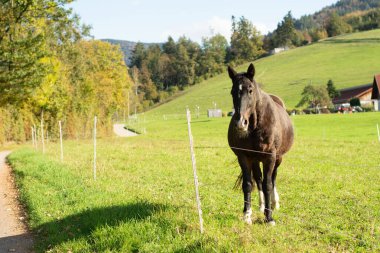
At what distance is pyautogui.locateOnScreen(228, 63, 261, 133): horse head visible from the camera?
20.5ft

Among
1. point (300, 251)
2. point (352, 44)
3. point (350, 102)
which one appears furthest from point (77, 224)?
point (352, 44)

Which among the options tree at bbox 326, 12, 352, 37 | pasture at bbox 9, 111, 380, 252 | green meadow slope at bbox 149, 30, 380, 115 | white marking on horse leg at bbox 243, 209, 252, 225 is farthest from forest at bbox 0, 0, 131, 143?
tree at bbox 326, 12, 352, 37

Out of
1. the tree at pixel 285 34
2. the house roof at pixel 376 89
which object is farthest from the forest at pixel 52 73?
the tree at pixel 285 34

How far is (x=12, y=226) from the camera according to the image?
28.8ft

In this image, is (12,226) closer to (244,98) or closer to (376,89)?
(244,98)

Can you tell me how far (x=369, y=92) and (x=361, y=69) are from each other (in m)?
26.5

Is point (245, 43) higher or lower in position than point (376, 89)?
higher

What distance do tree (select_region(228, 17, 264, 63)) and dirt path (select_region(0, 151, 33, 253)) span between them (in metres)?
145

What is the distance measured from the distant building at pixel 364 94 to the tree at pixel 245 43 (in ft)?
224

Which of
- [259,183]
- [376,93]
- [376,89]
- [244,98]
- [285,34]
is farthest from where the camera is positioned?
[285,34]

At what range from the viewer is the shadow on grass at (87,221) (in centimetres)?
720

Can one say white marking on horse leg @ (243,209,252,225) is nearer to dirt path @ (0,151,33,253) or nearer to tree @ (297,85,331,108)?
dirt path @ (0,151,33,253)

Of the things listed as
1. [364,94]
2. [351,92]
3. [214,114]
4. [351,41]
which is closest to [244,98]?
[214,114]

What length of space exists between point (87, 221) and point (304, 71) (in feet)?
390
